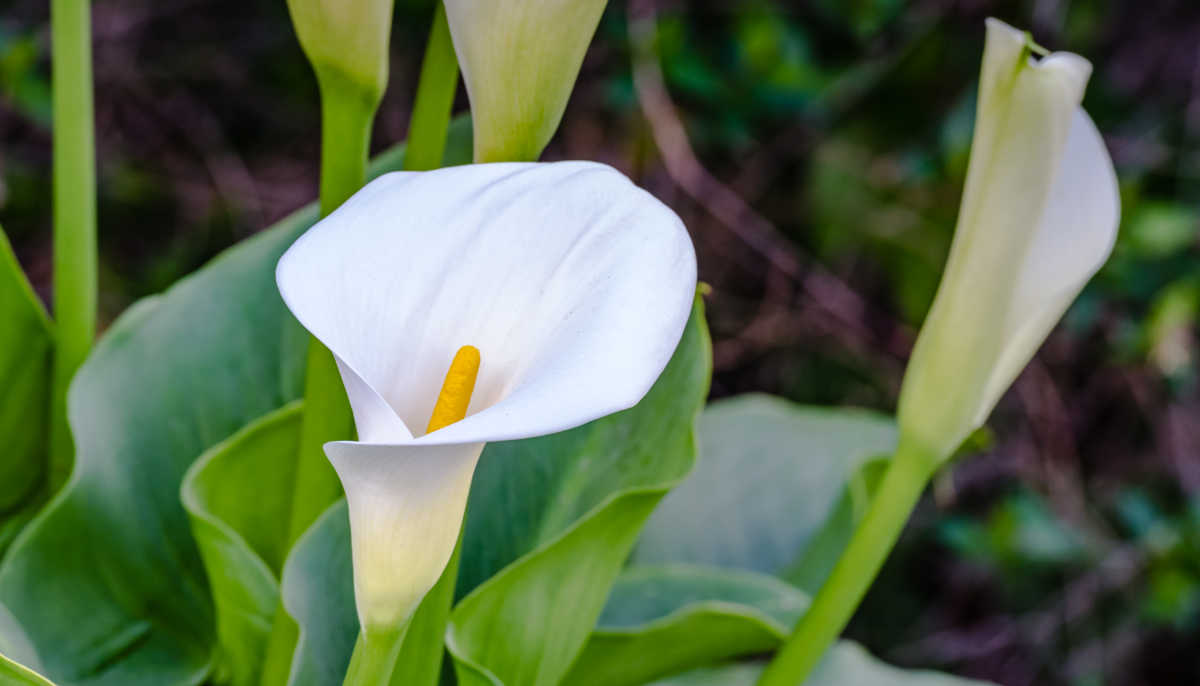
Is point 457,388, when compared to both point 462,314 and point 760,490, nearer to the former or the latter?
point 462,314

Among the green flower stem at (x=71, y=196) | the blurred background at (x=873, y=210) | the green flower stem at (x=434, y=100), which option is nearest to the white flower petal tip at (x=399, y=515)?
the green flower stem at (x=434, y=100)

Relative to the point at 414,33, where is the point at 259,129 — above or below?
below

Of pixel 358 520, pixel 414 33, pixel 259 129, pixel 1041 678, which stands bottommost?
pixel 1041 678

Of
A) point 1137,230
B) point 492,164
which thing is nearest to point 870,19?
point 1137,230

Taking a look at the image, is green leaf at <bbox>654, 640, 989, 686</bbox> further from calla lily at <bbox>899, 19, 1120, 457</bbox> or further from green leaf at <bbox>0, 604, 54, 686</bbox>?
green leaf at <bbox>0, 604, 54, 686</bbox>

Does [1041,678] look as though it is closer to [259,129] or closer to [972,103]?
[972,103]

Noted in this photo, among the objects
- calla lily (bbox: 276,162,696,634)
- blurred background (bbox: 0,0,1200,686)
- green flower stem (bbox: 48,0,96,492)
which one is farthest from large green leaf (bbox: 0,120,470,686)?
blurred background (bbox: 0,0,1200,686)
